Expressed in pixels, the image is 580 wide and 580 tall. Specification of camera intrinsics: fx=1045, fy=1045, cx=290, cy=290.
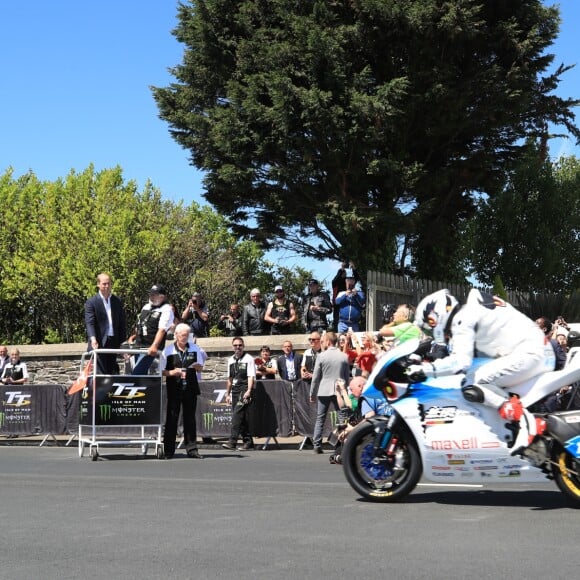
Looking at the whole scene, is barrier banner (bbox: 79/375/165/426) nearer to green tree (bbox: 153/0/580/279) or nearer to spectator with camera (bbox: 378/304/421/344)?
spectator with camera (bbox: 378/304/421/344)

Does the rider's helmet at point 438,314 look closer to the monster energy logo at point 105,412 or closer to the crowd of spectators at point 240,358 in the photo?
the crowd of spectators at point 240,358

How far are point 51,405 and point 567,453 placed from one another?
13.8 m

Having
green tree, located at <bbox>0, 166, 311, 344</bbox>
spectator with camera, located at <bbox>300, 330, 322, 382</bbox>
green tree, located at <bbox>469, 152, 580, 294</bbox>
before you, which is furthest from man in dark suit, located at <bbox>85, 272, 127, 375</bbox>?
green tree, located at <bbox>0, 166, 311, 344</bbox>

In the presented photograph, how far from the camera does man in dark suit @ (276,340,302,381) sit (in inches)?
774

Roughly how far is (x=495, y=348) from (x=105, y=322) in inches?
311

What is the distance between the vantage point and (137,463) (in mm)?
14156

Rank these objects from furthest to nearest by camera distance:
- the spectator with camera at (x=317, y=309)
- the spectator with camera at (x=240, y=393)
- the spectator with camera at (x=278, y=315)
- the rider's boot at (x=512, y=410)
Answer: the spectator with camera at (x=278, y=315)
the spectator with camera at (x=317, y=309)
the spectator with camera at (x=240, y=393)
the rider's boot at (x=512, y=410)

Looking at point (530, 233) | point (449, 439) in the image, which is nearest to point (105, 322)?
point (449, 439)

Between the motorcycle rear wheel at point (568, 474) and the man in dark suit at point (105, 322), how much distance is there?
825cm

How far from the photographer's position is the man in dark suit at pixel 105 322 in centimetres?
1509

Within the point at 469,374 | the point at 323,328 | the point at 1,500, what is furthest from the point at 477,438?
the point at 323,328

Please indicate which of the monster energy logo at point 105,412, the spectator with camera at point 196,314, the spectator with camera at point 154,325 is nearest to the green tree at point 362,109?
the spectator with camera at point 196,314

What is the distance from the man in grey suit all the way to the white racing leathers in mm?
7361

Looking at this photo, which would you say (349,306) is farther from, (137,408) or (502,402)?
(502,402)
